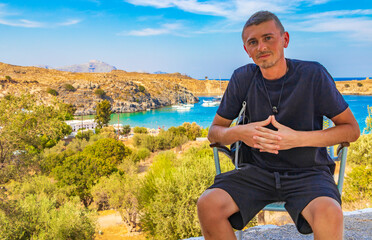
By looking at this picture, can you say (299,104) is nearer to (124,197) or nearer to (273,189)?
(273,189)

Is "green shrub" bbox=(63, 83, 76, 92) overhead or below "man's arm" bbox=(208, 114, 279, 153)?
overhead

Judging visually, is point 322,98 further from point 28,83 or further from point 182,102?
point 182,102

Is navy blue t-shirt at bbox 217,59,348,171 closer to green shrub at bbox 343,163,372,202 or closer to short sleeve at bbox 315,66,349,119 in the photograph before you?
short sleeve at bbox 315,66,349,119

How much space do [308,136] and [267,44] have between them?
0.47 metres

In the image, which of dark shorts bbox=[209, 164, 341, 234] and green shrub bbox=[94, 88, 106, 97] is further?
green shrub bbox=[94, 88, 106, 97]

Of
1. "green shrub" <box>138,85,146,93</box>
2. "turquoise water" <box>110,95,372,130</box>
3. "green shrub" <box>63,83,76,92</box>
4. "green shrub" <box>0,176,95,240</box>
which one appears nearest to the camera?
"green shrub" <box>0,176,95,240</box>

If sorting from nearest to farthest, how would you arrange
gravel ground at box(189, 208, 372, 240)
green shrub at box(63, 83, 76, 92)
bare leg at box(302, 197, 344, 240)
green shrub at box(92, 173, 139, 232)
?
bare leg at box(302, 197, 344, 240), gravel ground at box(189, 208, 372, 240), green shrub at box(92, 173, 139, 232), green shrub at box(63, 83, 76, 92)

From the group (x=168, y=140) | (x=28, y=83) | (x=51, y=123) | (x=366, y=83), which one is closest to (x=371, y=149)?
(x=51, y=123)

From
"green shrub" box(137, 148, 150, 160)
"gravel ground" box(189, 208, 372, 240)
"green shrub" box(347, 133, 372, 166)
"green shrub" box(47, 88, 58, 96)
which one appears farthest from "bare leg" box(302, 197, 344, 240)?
"green shrub" box(47, 88, 58, 96)

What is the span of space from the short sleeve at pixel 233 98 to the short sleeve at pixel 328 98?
37 centimetres

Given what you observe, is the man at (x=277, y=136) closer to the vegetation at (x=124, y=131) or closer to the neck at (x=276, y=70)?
the neck at (x=276, y=70)

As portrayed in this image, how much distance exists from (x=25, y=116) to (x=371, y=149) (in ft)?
33.5

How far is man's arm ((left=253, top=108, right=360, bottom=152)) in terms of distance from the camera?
53.5 inches

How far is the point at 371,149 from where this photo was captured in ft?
27.7
